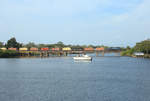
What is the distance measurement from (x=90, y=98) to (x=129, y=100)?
4.63 m

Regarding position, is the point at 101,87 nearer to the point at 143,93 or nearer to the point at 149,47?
the point at 143,93

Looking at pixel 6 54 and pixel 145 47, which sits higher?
pixel 145 47

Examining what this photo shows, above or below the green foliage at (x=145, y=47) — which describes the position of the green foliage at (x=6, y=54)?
below

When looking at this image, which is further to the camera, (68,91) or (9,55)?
(9,55)

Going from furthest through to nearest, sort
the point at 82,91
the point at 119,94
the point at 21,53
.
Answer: the point at 21,53, the point at 82,91, the point at 119,94

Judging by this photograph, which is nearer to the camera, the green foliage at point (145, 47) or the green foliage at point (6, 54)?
the green foliage at point (145, 47)

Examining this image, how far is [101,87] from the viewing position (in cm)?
3972

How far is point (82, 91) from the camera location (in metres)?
36.3

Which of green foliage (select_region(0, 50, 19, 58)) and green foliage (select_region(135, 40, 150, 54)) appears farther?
green foliage (select_region(0, 50, 19, 58))

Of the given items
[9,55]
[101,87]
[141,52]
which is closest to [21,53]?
[9,55]

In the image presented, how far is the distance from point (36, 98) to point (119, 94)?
10666 mm

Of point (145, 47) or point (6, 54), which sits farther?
point (6, 54)

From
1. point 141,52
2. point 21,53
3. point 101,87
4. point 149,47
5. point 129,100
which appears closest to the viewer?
point 129,100

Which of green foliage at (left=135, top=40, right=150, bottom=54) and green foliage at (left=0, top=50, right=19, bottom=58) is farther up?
green foliage at (left=135, top=40, right=150, bottom=54)
